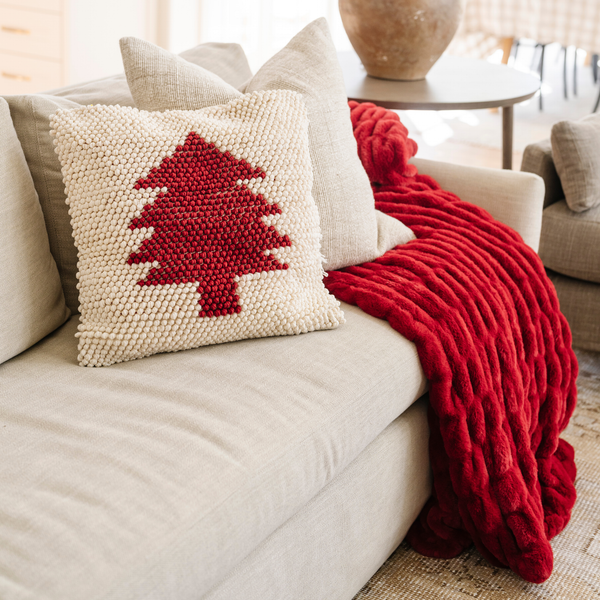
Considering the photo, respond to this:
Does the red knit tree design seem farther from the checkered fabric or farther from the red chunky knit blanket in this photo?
the checkered fabric

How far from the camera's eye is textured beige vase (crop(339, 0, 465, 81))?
6.42 ft

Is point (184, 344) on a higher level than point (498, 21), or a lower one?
lower

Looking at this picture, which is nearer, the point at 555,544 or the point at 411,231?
the point at 555,544

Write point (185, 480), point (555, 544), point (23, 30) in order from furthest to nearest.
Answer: point (23, 30)
point (555, 544)
point (185, 480)

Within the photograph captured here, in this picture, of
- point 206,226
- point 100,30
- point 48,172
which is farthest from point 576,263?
point 100,30

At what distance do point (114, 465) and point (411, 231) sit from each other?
87 cm

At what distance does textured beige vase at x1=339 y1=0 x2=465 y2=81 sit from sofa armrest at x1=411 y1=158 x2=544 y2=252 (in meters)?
0.55

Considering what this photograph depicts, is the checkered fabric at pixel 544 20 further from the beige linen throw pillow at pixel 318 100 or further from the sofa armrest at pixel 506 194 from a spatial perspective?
the beige linen throw pillow at pixel 318 100

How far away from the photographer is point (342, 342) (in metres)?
1.14

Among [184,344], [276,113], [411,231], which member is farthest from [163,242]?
[411,231]

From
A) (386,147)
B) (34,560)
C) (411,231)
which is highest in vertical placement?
(386,147)

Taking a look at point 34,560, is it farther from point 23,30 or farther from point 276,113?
point 23,30

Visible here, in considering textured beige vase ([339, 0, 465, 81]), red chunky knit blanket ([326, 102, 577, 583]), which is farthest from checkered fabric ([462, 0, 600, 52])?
red chunky knit blanket ([326, 102, 577, 583])

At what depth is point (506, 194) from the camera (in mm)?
1612
